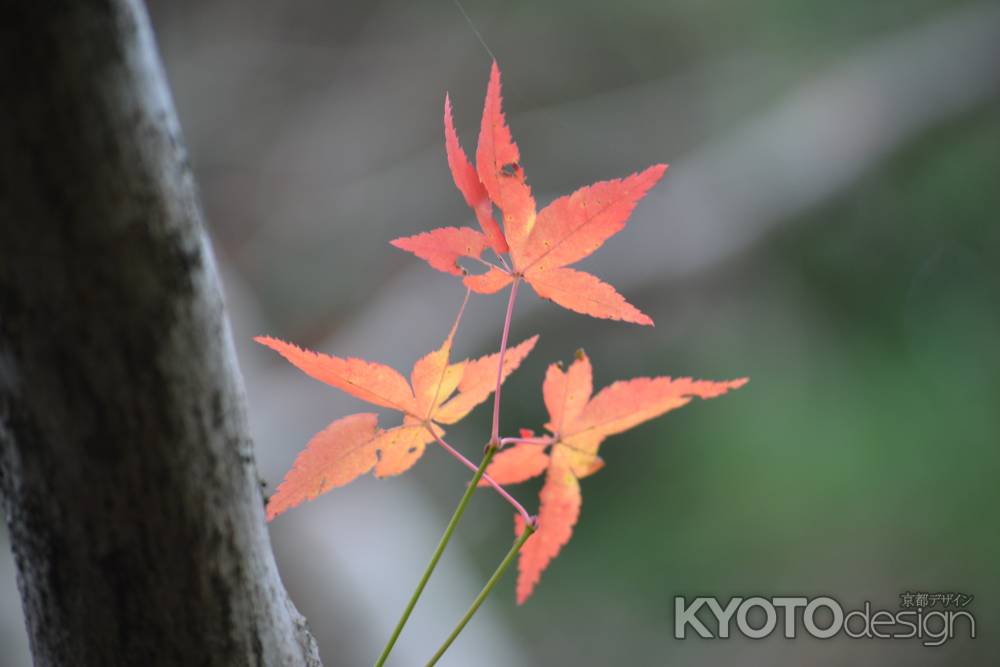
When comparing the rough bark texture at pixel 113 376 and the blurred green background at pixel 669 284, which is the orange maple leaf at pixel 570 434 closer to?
the rough bark texture at pixel 113 376

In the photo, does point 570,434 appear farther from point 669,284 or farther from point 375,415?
point 669,284

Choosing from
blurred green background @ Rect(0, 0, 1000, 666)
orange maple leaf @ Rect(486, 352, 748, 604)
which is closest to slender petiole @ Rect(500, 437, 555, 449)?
orange maple leaf @ Rect(486, 352, 748, 604)

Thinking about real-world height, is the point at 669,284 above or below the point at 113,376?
above

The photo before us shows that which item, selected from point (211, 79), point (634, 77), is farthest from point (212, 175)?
point (634, 77)

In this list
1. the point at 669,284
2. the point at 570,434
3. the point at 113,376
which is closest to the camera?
the point at 113,376

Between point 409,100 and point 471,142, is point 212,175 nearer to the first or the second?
point 409,100

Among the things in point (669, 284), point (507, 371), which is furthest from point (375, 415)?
point (669, 284)

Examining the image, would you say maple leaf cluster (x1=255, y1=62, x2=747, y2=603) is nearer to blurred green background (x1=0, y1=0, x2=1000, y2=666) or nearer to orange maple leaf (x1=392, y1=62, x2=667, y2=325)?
orange maple leaf (x1=392, y1=62, x2=667, y2=325)
